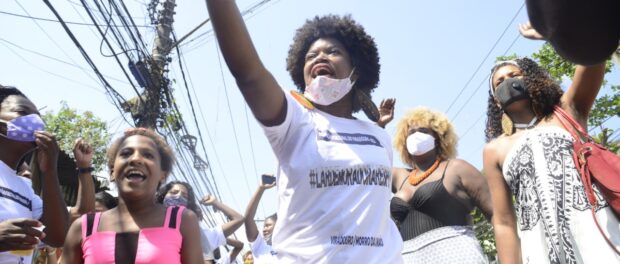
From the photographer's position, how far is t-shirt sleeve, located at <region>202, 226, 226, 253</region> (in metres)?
5.21

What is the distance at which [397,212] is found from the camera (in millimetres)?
3949

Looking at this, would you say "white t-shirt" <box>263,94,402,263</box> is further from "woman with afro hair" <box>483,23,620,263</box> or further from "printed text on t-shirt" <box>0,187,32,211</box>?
"printed text on t-shirt" <box>0,187,32,211</box>

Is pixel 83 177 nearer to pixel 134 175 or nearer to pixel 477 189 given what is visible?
pixel 134 175

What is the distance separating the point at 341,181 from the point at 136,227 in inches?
46.2

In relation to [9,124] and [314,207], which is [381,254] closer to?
[314,207]

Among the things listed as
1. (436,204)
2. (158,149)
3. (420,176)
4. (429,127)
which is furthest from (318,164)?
(429,127)

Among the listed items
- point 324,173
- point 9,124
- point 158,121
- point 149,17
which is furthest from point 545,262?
point 149,17

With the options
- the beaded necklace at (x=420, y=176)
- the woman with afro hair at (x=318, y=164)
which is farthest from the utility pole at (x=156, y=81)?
the woman with afro hair at (x=318, y=164)

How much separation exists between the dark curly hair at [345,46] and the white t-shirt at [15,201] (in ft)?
5.35

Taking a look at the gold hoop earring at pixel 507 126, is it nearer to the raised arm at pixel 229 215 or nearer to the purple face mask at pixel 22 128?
the purple face mask at pixel 22 128

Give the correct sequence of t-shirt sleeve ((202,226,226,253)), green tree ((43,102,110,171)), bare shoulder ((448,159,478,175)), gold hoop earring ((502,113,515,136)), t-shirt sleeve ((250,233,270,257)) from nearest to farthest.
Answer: gold hoop earring ((502,113,515,136)), bare shoulder ((448,159,478,175)), t-shirt sleeve ((202,226,226,253)), t-shirt sleeve ((250,233,270,257)), green tree ((43,102,110,171))

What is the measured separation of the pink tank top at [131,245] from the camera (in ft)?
8.40

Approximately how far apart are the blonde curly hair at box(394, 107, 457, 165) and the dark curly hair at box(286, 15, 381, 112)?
1.51 meters

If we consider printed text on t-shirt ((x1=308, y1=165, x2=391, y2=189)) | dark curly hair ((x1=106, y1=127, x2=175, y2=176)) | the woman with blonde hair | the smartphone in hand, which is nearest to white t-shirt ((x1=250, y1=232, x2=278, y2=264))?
the smartphone in hand
